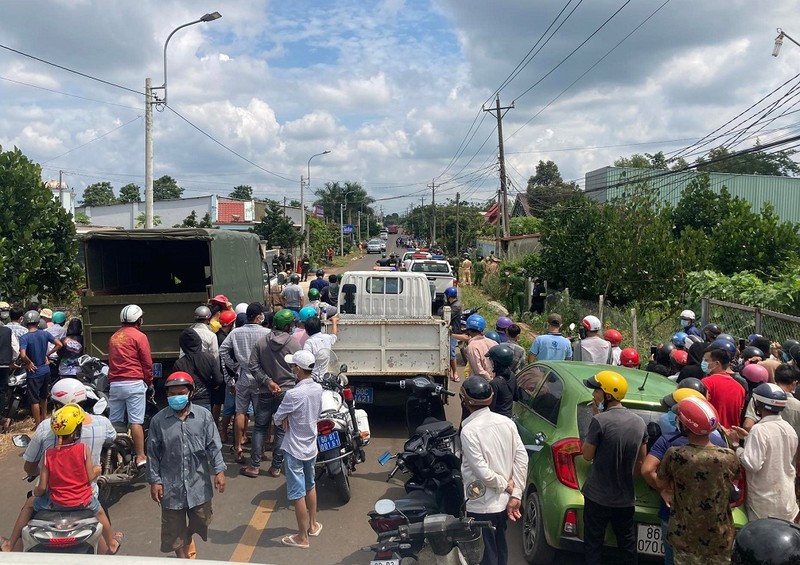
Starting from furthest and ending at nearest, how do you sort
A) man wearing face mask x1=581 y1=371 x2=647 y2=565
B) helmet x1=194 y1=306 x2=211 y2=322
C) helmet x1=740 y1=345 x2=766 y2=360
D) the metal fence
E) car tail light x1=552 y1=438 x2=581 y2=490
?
the metal fence, helmet x1=194 y1=306 x2=211 y2=322, helmet x1=740 y1=345 x2=766 y2=360, car tail light x1=552 y1=438 x2=581 y2=490, man wearing face mask x1=581 y1=371 x2=647 y2=565

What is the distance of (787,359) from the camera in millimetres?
7520

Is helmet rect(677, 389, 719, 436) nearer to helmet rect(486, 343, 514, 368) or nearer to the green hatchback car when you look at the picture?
the green hatchback car

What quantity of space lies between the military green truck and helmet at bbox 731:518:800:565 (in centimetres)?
788


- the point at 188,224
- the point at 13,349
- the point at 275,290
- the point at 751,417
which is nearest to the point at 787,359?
the point at 751,417

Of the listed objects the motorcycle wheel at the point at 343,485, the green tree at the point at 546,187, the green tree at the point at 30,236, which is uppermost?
the green tree at the point at 546,187

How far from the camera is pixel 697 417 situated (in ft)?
11.9

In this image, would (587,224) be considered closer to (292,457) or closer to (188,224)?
(292,457)

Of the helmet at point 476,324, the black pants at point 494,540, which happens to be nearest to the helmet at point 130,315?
the helmet at point 476,324

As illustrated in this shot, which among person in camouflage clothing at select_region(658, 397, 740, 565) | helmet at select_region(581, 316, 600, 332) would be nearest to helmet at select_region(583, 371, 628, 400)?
person in camouflage clothing at select_region(658, 397, 740, 565)

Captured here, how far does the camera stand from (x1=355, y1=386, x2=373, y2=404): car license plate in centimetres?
825

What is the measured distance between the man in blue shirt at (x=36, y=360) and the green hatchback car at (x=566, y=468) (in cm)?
605

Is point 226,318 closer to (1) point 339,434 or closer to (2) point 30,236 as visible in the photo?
(1) point 339,434

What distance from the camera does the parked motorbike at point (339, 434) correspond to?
5828mm

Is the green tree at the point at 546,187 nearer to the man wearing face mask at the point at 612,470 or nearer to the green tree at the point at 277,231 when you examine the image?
the green tree at the point at 277,231
